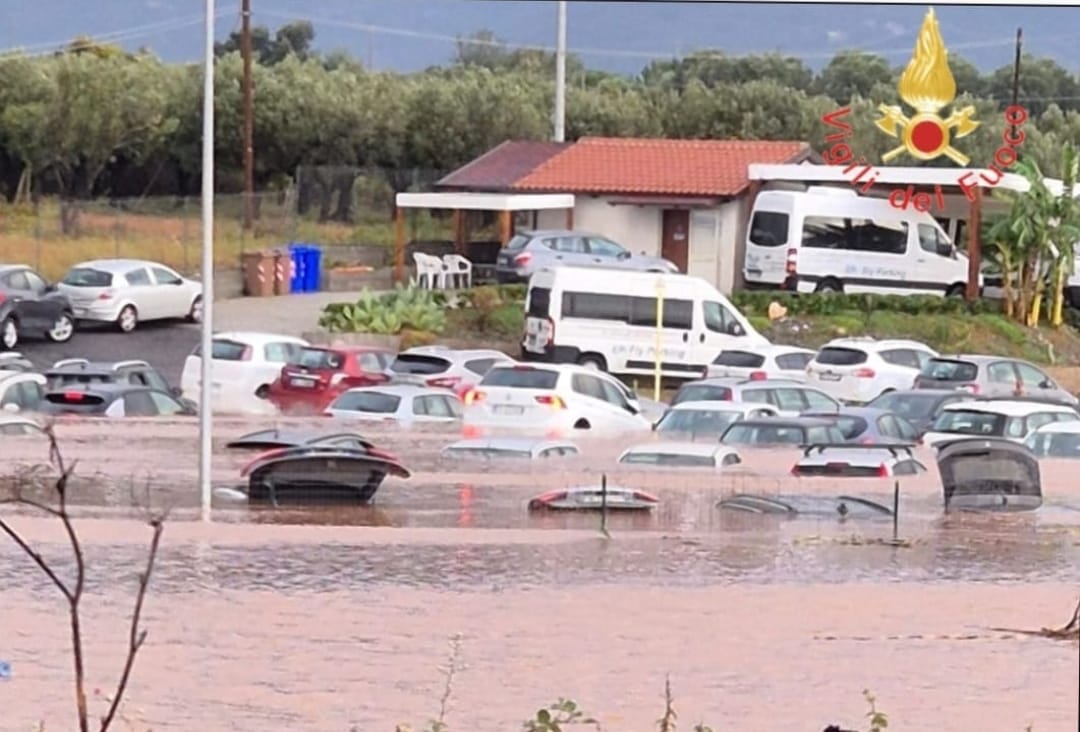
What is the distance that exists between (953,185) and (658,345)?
2037 mm

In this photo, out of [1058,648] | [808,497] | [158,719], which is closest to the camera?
[158,719]

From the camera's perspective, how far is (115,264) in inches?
554

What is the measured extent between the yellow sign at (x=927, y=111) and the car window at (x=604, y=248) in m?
1.76

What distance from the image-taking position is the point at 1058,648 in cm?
927

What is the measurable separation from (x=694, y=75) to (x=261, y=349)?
10.7 feet

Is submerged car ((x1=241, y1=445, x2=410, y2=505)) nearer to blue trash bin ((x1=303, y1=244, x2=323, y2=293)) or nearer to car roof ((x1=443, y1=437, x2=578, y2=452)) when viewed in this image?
car roof ((x1=443, y1=437, x2=578, y2=452))

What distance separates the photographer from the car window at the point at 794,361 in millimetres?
14031

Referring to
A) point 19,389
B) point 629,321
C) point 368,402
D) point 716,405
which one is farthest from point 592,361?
point 19,389

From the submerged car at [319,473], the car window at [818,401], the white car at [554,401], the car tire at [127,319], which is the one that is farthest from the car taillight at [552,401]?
the car tire at [127,319]

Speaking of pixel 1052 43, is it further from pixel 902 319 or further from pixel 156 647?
pixel 156 647

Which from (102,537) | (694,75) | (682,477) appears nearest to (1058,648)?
(682,477)

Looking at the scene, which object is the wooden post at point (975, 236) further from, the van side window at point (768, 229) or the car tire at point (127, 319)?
the car tire at point (127, 319)

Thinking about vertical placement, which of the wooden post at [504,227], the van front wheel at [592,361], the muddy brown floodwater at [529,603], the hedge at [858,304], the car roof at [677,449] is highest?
the wooden post at [504,227]

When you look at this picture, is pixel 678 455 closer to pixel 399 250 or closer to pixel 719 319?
pixel 719 319
